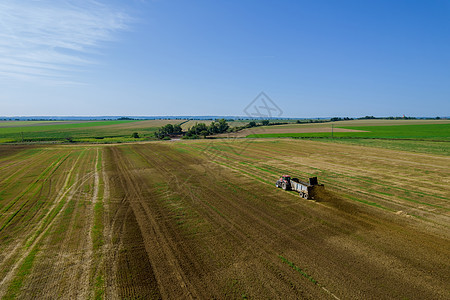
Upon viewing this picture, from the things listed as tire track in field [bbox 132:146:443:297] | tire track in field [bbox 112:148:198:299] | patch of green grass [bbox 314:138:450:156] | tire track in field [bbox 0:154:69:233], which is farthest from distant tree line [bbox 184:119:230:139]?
tire track in field [bbox 132:146:443:297]

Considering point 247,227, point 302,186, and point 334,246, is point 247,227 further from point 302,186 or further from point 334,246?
point 302,186

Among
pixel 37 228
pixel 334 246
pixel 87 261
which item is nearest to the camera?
pixel 87 261

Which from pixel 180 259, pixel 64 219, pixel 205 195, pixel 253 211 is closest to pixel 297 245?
pixel 253 211

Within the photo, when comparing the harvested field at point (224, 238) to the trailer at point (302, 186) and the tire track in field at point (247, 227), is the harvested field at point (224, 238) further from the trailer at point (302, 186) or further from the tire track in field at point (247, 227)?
the trailer at point (302, 186)

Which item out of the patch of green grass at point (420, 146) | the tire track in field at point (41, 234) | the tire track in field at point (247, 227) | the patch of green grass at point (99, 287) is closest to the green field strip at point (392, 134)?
the patch of green grass at point (420, 146)

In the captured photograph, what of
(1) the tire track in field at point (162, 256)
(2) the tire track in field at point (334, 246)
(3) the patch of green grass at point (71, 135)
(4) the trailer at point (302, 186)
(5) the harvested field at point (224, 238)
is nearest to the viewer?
(1) the tire track in field at point (162, 256)

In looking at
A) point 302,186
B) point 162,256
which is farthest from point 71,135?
point 162,256
